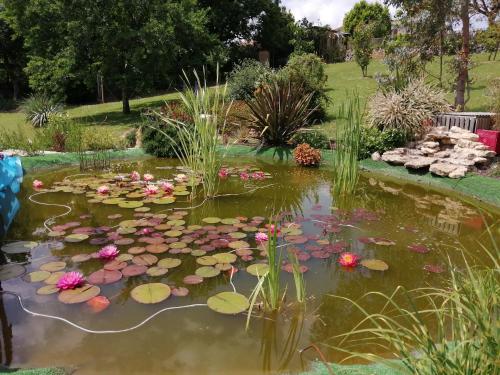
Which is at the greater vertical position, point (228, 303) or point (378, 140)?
point (378, 140)

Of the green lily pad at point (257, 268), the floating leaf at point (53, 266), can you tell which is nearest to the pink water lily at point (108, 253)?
the floating leaf at point (53, 266)

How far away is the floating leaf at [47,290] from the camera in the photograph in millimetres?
2676

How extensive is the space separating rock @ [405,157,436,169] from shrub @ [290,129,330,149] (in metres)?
1.72

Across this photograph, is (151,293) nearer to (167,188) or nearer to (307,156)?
(167,188)

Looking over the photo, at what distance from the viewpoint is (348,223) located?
4.06 metres

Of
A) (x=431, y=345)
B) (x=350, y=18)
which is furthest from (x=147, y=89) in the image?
(x=350, y=18)

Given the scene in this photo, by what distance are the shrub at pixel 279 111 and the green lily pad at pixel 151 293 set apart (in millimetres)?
4838

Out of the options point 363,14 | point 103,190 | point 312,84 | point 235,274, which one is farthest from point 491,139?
point 363,14

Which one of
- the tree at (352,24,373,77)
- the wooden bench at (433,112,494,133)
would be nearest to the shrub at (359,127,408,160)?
the wooden bench at (433,112,494,133)

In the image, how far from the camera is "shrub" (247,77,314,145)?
23.9ft

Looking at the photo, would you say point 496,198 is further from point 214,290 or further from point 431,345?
point 431,345

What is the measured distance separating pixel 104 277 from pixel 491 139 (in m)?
5.92

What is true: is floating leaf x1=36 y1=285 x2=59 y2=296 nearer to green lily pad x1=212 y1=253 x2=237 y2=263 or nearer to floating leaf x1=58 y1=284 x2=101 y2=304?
floating leaf x1=58 y1=284 x2=101 y2=304

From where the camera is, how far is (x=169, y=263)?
3.09 metres
